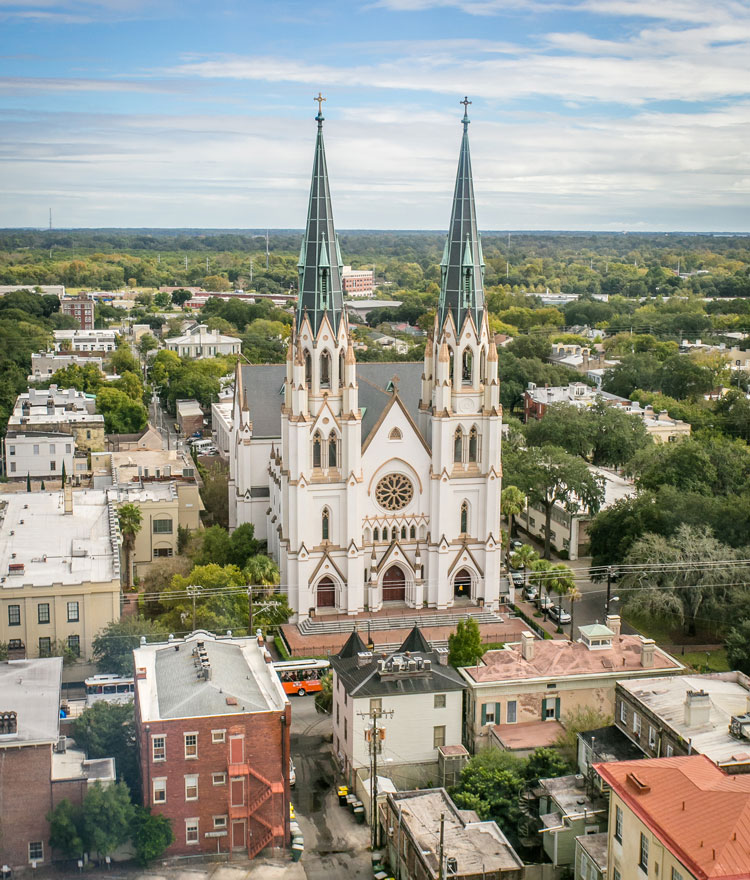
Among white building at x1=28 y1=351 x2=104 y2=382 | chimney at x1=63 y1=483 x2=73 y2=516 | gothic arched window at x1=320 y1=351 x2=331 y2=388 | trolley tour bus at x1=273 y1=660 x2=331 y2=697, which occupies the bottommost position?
trolley tour bus at x1=273 y1=660 x2=331 y2=697

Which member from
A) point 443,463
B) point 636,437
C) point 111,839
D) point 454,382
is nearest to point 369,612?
point 443,463

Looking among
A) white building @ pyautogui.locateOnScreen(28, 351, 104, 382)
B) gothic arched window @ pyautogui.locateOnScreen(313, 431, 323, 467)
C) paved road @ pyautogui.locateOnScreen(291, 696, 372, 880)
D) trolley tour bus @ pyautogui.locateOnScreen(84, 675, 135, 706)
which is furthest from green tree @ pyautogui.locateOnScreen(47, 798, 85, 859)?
white building @ pyautogui.locateOnScreen(28, 351, 104, 382)

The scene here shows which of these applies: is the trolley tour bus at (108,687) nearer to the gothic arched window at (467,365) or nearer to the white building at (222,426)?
the gothic arched window at (467,365)

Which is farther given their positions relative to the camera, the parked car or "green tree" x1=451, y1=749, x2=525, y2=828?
the parked car

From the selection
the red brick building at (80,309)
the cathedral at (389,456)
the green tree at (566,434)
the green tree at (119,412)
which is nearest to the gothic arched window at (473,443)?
the cathedral at (389,456)

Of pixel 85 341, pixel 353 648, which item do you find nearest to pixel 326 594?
pixel 353 648

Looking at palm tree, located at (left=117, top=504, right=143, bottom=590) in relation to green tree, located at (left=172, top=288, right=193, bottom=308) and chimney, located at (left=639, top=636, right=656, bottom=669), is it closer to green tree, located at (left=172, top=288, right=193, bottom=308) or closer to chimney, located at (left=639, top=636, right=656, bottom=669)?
chimney, located at (left=639, top=636, right=656, bottom=669)
